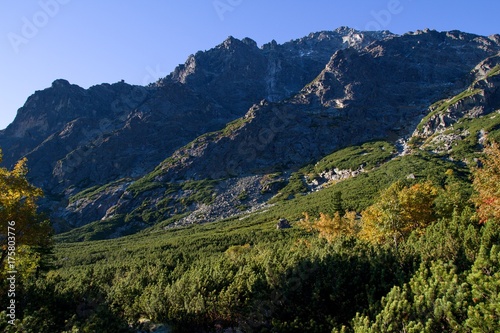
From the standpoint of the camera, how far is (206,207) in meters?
134

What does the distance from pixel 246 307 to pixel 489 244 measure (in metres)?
10.2

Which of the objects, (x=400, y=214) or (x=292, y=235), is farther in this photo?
(x=292, y=235)

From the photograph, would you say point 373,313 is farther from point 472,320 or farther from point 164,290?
point 164,290

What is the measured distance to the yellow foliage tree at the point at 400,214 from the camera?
31422mm

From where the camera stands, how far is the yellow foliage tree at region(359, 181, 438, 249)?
103 ft

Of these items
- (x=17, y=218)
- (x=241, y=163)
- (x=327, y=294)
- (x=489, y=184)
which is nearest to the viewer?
(x=327, y=294)

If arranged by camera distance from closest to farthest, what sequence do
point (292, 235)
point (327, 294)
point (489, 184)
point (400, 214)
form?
point (327, 294)
point (489, 184)
point (400, 214)
point (292, 235)

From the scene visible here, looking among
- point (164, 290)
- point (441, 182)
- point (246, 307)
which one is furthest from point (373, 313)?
point (441, 182)

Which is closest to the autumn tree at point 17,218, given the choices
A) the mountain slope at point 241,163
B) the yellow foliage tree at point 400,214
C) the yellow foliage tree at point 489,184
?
the yellow foliage tree at point 489,184

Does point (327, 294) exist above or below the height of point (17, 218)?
below

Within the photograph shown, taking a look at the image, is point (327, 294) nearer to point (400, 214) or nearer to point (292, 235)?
point (400, 214)

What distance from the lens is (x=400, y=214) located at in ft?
106

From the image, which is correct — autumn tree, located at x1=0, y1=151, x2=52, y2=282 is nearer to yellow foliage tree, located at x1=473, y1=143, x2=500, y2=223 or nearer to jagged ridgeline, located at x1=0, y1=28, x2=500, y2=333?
jagged ridgeline, located at x1=0, y1=28, x2=500, y2=333

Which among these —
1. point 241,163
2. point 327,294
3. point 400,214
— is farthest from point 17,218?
point 241,163
